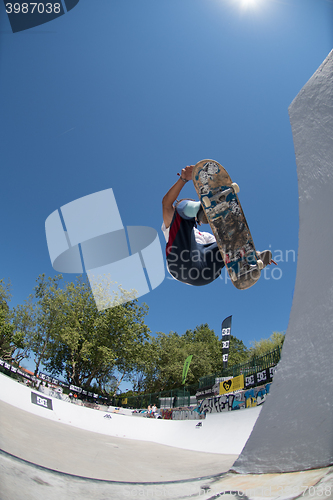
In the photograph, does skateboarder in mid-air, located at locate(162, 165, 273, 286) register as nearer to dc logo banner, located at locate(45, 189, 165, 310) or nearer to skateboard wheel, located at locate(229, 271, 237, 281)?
skateboard wheel, located at locate(229, 271, 237, 281)

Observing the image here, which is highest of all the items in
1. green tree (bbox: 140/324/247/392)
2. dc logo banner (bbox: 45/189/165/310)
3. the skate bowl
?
dc logo banner (bbox: 45/189/165/310)

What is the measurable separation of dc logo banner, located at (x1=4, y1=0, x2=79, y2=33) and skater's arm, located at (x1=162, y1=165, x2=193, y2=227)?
291 centimetres

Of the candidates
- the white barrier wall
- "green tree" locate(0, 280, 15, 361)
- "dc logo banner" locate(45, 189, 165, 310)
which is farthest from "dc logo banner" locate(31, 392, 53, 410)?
"green tree" locate(0, 280, 15, 361)

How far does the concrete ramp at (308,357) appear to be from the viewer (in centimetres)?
129

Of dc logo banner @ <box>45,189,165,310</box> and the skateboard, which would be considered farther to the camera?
dc logo banner @ <box>45,189,165,310</box>

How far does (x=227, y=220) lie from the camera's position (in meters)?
2.69

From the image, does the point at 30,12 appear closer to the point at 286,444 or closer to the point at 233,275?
the point at 233,275

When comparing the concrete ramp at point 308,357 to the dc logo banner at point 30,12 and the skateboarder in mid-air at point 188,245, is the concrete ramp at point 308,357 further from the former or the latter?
the dc logo banner at point 30,12

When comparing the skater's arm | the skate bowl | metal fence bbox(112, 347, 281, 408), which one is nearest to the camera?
the skate bowl

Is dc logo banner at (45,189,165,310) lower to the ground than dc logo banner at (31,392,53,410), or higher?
higher

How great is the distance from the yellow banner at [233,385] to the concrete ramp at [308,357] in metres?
10.1

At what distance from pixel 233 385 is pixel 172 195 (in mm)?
10762

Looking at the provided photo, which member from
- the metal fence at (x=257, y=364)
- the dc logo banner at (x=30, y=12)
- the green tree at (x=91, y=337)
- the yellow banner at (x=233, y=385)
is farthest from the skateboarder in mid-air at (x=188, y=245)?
the green tree at (x=91, y=337)

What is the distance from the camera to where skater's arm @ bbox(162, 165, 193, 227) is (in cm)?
275
